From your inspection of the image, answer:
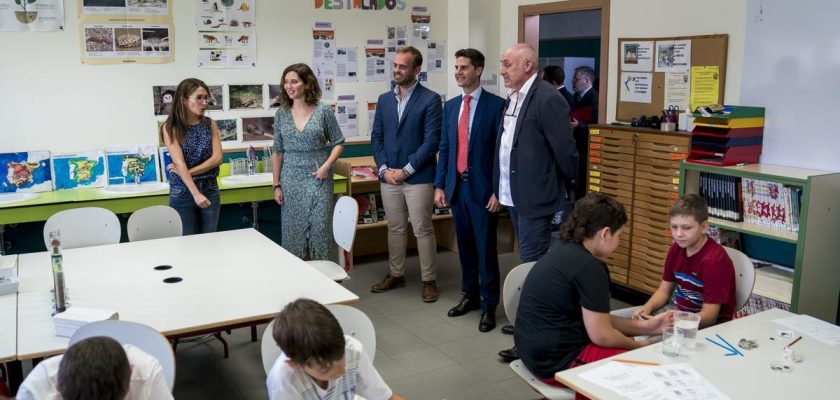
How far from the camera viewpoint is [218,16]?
5.74 meters

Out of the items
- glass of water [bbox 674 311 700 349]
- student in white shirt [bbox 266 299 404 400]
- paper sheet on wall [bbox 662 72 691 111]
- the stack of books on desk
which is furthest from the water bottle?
paper sheet on wall [bbox 662 72 691 111]

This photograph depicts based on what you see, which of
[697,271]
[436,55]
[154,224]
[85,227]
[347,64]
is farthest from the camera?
[436,55]

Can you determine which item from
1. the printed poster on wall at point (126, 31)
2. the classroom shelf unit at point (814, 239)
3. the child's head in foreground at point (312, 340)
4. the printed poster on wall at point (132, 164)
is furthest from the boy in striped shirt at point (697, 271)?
the printed poster on wall at point (126, 31)

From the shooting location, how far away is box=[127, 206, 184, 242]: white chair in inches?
170

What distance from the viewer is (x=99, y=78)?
542 cm

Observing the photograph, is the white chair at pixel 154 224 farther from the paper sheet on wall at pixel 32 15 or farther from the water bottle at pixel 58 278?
the paper sheet on wall at pixel 32 15

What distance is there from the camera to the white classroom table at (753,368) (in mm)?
2260

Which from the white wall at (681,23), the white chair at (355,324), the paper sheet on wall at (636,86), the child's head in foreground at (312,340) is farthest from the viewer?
the paper sheet on wall at (636,86)

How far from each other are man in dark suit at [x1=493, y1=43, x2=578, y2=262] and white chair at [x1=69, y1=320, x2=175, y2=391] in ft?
7.45

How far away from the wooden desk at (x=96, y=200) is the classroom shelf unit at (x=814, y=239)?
3.35 metres

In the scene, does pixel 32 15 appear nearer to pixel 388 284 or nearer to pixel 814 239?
pixel 388 284

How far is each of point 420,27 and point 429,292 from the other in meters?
2.59

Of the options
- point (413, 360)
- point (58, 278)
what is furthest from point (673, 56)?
point (58, 278)

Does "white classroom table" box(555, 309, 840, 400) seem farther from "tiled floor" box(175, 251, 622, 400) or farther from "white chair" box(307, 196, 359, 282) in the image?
"white chair" box(307, 196, 359, 282)
